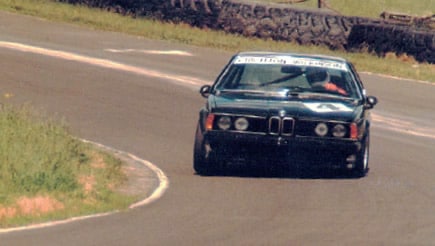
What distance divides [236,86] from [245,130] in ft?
3.70

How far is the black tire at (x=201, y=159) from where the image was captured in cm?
1392

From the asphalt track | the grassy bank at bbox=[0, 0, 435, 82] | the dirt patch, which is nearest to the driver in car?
the asphalt track

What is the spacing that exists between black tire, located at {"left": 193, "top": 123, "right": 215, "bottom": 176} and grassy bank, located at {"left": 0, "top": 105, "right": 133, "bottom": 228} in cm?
87

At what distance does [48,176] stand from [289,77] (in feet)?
13.2

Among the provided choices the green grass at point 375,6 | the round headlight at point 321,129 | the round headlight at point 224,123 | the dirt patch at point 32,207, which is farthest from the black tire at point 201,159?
the green grass at point 375,6

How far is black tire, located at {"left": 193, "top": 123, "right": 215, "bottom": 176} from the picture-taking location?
1392cm

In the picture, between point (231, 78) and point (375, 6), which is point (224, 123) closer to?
point (231, 78)

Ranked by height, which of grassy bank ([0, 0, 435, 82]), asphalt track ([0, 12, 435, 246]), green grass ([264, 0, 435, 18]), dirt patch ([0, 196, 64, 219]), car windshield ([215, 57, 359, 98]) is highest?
car windshield ([215, 57, 359, 98])

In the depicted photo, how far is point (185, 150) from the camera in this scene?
16234 mm

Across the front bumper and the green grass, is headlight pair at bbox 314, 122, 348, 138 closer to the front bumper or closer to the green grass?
the front bumper

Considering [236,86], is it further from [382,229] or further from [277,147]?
[382,229]

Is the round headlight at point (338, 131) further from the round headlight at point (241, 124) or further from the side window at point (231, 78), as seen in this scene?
the side window at point (231, 78)

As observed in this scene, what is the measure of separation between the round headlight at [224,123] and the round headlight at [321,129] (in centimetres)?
96

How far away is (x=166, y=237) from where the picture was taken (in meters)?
10.5
